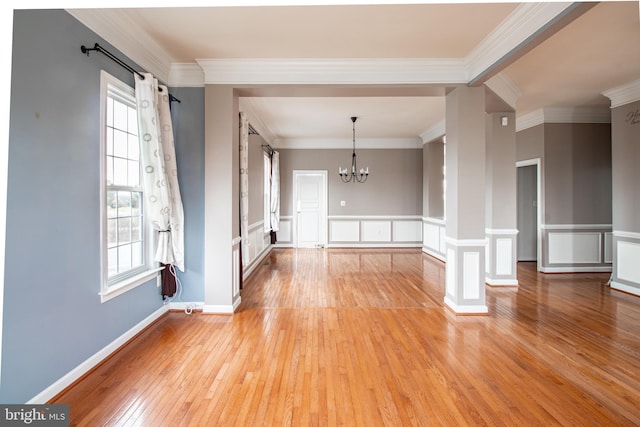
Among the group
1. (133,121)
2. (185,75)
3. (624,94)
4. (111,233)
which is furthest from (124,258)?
(624,94)

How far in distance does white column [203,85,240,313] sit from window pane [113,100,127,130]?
872 millimetres

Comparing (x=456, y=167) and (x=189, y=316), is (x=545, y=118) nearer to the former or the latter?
(x=456, y=167)

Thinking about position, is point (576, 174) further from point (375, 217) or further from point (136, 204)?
point (136, 204)

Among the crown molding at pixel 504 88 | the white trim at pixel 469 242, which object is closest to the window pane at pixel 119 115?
the white trim at pixel 469 242

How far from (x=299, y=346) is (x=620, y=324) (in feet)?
11.1

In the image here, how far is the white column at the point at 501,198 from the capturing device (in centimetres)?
493

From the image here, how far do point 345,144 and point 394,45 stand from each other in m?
5.20

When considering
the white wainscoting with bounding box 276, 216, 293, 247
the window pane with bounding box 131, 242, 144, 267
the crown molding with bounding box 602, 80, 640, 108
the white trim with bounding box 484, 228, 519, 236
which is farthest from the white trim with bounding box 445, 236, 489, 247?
the white wainscoting with bounding box 276, 216, 293, 247

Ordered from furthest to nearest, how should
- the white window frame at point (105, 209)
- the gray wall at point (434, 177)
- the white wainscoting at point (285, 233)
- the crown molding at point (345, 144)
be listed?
1. the white wainscoting at point (285, 233)
2. the crown molding at point (345, 144)
3. the gray wall at point (434, 177)
4. the white window frame at point (105, 209)

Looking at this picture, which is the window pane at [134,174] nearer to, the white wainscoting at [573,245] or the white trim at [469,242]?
the white trim at [469,242]

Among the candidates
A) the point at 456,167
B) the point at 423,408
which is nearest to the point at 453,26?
the point at 456,167

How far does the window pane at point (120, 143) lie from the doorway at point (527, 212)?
710 centimetres

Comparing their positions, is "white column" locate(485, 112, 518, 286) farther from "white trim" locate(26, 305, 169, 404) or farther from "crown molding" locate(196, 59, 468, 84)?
"white trim" locate(26, 305, 169, 404)

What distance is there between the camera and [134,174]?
3.29 metres
